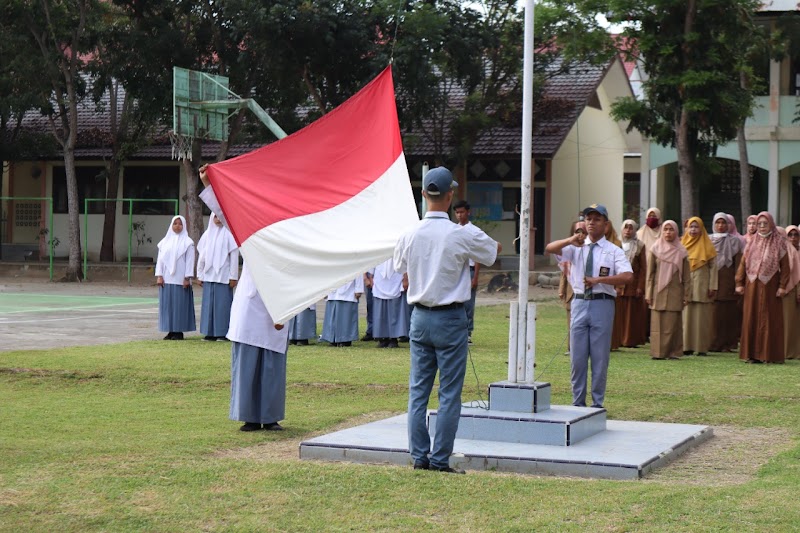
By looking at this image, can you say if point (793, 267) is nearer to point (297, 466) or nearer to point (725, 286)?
point (725, 286)

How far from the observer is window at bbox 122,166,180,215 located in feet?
132

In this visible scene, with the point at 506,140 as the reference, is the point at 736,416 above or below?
below

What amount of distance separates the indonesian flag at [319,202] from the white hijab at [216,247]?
6.70 meters

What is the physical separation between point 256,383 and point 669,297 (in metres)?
8.19

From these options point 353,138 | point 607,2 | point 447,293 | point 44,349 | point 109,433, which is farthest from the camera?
point 607,2

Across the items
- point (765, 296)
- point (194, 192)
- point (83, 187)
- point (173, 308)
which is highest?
point (83, 187)

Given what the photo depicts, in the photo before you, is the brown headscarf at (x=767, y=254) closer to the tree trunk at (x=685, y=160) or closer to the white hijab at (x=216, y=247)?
the white hijab at (x=216, y=247)

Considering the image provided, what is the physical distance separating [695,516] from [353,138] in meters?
5.00

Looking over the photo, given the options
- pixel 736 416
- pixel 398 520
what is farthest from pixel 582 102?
pixel 398 520

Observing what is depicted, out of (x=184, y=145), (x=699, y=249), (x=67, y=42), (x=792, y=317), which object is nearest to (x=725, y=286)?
(x=699, y=249)

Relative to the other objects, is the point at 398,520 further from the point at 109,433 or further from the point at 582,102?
the point at 582,102

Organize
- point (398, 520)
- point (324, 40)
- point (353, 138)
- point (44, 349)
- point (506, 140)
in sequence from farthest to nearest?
1. point (506, 140)
2. point (324, 40)
3. point (44, 349)
4. point (353, 138)
5. point (398, 520)

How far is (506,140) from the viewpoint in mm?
36031

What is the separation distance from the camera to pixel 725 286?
691 inches
